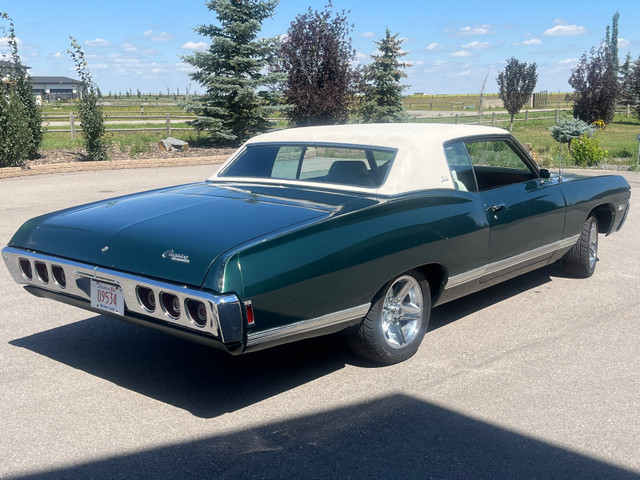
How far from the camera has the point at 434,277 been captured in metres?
4.68

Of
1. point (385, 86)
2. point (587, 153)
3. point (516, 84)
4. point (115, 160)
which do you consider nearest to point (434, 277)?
point (115, 160)

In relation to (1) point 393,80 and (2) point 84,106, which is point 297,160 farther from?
(1) point 393,80

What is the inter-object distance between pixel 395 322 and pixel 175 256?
1560 mm

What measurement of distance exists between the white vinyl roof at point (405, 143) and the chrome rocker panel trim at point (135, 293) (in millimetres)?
1631

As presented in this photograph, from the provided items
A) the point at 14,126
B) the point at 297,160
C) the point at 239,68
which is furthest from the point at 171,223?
the point at 239,68

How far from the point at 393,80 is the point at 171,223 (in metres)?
25.9

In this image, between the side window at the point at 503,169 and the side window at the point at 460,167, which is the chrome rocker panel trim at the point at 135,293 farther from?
the side window at the point at 503,169

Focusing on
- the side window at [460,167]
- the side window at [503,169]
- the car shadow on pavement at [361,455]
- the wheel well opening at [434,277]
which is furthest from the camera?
the side window at [503,169]

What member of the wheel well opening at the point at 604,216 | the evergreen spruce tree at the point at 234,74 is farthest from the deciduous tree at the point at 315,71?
the wheel well opening at the point at 604,216

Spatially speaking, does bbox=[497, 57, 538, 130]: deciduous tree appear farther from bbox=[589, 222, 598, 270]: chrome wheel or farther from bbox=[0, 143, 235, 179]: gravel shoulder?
bbox=[589, 222, 598, 270]: chrome wheel

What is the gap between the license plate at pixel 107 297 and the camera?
3.75m

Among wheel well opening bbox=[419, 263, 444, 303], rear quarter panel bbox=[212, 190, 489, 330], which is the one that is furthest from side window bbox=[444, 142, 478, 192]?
wheel well opening bbox=[419, 263, 444, 303]

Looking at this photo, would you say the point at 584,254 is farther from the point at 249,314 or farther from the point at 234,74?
the point at 234,74

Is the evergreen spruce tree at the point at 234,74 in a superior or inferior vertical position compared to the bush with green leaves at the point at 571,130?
superior
